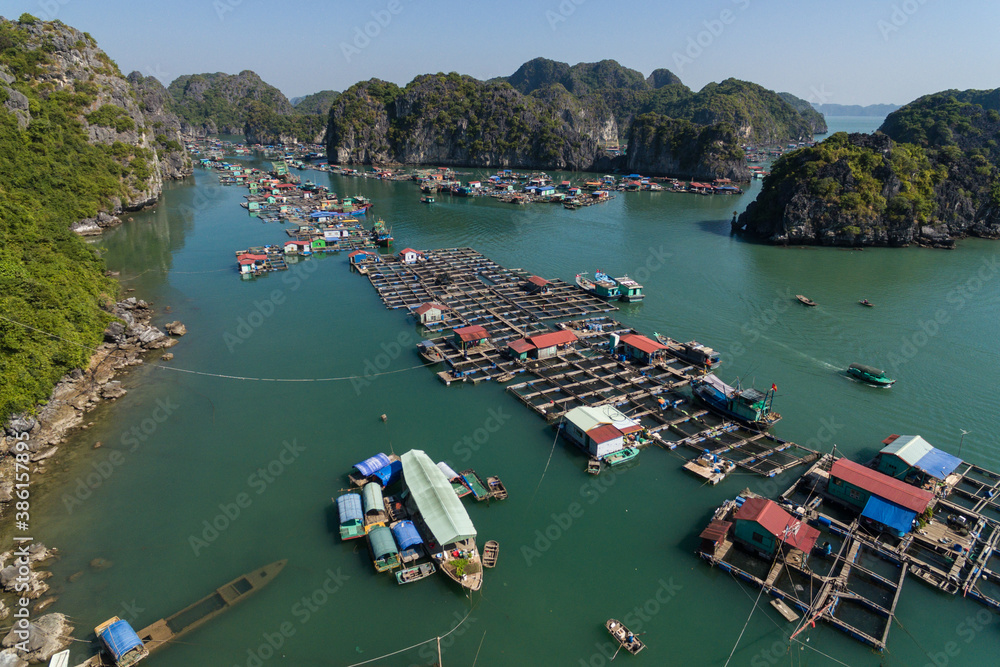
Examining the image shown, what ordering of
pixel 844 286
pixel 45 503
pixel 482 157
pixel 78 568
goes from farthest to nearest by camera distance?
pixel 482 157 < pixel 844 286 < pixel 45 503 < pixel 78 568

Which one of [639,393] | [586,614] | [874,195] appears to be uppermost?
[874,195]

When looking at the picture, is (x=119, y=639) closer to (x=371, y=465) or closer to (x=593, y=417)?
(x=371, y=465)

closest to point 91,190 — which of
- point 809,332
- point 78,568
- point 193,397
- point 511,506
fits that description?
point 193,397

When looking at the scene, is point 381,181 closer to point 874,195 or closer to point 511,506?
point 874,195

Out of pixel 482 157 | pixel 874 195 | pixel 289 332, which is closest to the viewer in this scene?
pixel 289 332

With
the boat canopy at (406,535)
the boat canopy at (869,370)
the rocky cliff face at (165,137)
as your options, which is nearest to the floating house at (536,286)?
the boat canopy at (869,370)

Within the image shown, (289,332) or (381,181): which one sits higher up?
(381,181)

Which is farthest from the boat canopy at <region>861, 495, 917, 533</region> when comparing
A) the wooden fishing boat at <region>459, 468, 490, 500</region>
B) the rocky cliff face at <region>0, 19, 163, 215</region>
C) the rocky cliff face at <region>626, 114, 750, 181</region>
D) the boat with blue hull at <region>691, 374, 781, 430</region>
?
the rocky cliff face at <region>626, 114, 750, 181</region>

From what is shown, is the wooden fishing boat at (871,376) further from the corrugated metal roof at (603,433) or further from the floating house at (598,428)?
the corrugated metal roof at (603,433)
